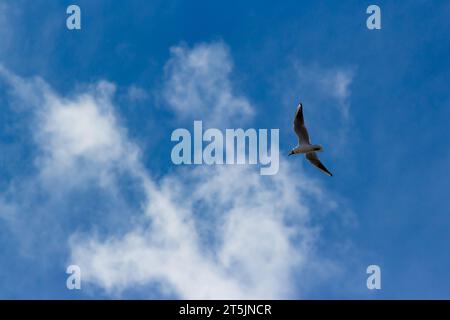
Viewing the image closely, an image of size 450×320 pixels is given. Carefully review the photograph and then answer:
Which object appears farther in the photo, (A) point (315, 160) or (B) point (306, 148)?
(A) point (315, 160)

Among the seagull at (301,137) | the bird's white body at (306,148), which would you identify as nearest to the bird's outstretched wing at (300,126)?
the seagull at (301,137)

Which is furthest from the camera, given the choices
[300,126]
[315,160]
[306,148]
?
[315,160]

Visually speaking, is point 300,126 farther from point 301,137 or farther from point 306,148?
point 306,148

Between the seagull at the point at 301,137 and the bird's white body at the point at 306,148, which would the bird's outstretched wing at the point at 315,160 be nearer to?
the seagull at the point at 301,137

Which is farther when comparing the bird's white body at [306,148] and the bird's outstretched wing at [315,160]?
the bird's outstretched wing at [315,160]

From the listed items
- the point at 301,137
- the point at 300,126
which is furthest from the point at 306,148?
the point at 300,126

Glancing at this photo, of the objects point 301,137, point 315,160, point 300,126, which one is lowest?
point 315,160

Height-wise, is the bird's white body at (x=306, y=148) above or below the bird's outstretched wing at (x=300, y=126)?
below

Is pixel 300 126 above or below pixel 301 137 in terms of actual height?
above
